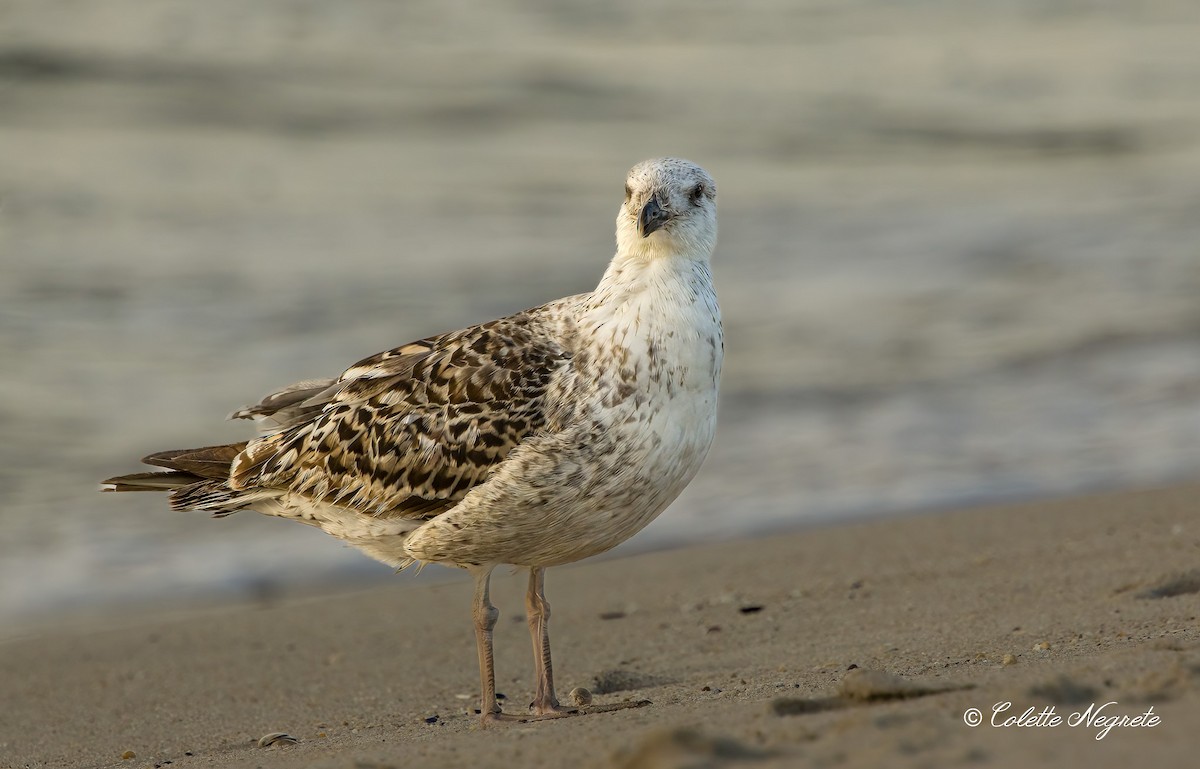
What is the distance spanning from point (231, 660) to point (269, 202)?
10034 millimetres

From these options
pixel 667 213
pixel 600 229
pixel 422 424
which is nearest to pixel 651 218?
pixel 667 213

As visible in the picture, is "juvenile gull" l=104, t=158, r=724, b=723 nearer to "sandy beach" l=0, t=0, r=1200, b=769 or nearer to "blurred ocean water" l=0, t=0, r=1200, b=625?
"sandy beach" l=0, t=0, r=1200, b=769

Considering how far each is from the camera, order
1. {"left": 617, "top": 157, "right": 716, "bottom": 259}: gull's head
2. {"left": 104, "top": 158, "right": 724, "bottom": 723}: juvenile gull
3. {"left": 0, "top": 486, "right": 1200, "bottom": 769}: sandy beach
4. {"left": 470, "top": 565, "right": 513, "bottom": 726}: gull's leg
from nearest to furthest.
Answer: {"left": 0, "top": 486, "right": 1200, "bottom": 769}: sandy beach < {"left": 104, "top": 158, "right": 724, "bottom": 723}: juvenile gull < {"left": 470, "top": 565, "right": 513, "bottom": 726}: gull's leg < {"left": 617, "top": 157, "right": 716, "bottom": 259}: gull's head

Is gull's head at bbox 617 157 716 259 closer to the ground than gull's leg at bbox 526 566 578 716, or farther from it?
farther from it

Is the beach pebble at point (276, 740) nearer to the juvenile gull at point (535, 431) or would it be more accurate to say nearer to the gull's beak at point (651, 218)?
the juvenile gull at point (535, 431)

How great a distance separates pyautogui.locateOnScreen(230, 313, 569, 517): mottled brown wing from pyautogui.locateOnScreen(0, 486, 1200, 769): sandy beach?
2.78 feet

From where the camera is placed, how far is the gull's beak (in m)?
5.61

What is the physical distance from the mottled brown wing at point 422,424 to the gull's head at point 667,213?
0.50 m

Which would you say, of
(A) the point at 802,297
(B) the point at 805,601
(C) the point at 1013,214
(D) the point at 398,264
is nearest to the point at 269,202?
(D) the point at 398,264

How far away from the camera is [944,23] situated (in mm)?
25125

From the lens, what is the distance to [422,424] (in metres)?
5.68

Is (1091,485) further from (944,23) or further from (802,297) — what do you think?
(944,23)

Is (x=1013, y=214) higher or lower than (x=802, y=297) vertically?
higher

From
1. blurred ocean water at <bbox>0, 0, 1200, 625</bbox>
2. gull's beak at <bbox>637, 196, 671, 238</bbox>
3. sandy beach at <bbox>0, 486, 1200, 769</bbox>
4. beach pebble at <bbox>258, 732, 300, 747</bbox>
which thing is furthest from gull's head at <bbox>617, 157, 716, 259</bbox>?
blurred ocean water at <bbox>0, 0, 1200, 625</bbox>
